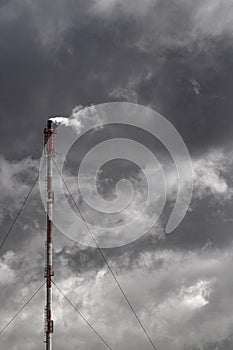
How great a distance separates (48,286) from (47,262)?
4.01 metres

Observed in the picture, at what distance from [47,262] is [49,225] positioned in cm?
620

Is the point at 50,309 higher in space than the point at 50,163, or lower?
lower

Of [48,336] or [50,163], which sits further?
[50,163]

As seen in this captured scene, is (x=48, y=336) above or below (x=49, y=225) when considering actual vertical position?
below

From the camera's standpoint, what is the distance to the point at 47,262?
115875 mm

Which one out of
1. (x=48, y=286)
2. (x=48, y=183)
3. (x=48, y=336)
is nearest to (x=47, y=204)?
(x=48, y=183)

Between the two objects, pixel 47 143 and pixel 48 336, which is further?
pixel 47 143

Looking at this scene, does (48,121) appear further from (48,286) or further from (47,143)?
(48,286)

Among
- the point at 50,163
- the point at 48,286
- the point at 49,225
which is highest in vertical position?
the point at 50,163

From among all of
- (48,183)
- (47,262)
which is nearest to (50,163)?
(48,183)

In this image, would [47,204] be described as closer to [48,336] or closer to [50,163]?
[50,163]

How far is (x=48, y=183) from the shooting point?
119750mm

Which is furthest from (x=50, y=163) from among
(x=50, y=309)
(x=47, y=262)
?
(x=50, y=309)

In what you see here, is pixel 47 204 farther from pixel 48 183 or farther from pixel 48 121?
pixel 48 121
